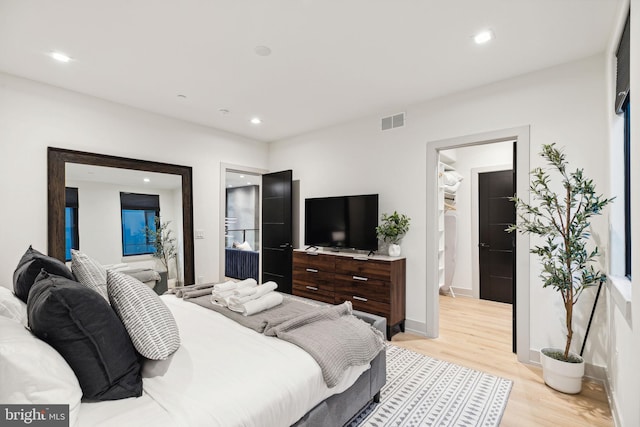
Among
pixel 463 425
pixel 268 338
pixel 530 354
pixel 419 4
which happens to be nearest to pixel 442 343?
pixel 530 354

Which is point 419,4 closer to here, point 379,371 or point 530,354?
point 379,371

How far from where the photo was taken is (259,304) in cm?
222

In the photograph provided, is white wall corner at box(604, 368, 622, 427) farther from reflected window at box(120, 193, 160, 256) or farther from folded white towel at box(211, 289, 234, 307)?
reflected window at box(120, 193, 160, 256)

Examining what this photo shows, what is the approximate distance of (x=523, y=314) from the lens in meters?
2.82

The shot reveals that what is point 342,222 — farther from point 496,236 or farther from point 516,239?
point 496,236

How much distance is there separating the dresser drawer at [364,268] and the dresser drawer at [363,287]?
49 mm

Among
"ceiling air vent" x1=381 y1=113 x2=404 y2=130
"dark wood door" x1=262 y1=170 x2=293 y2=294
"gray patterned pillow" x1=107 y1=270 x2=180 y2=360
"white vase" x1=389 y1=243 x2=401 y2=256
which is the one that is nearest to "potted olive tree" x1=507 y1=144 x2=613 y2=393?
"white vase" x1=389 y1=243 x2=401 y2=256

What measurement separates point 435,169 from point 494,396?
2.22 metres

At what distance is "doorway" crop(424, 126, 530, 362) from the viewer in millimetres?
2816

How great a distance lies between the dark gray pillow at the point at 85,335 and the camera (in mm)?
1110

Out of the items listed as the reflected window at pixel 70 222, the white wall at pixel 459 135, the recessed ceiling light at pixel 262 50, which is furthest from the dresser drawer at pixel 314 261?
the reflected window at pixel 70 222

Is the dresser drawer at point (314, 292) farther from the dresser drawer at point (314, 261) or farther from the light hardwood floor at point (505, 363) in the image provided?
the light hardwood floor at point (505, 363)

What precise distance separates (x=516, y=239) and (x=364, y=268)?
1564 millimetres

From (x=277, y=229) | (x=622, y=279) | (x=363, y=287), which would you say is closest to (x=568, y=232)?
(x=622, y=279)
